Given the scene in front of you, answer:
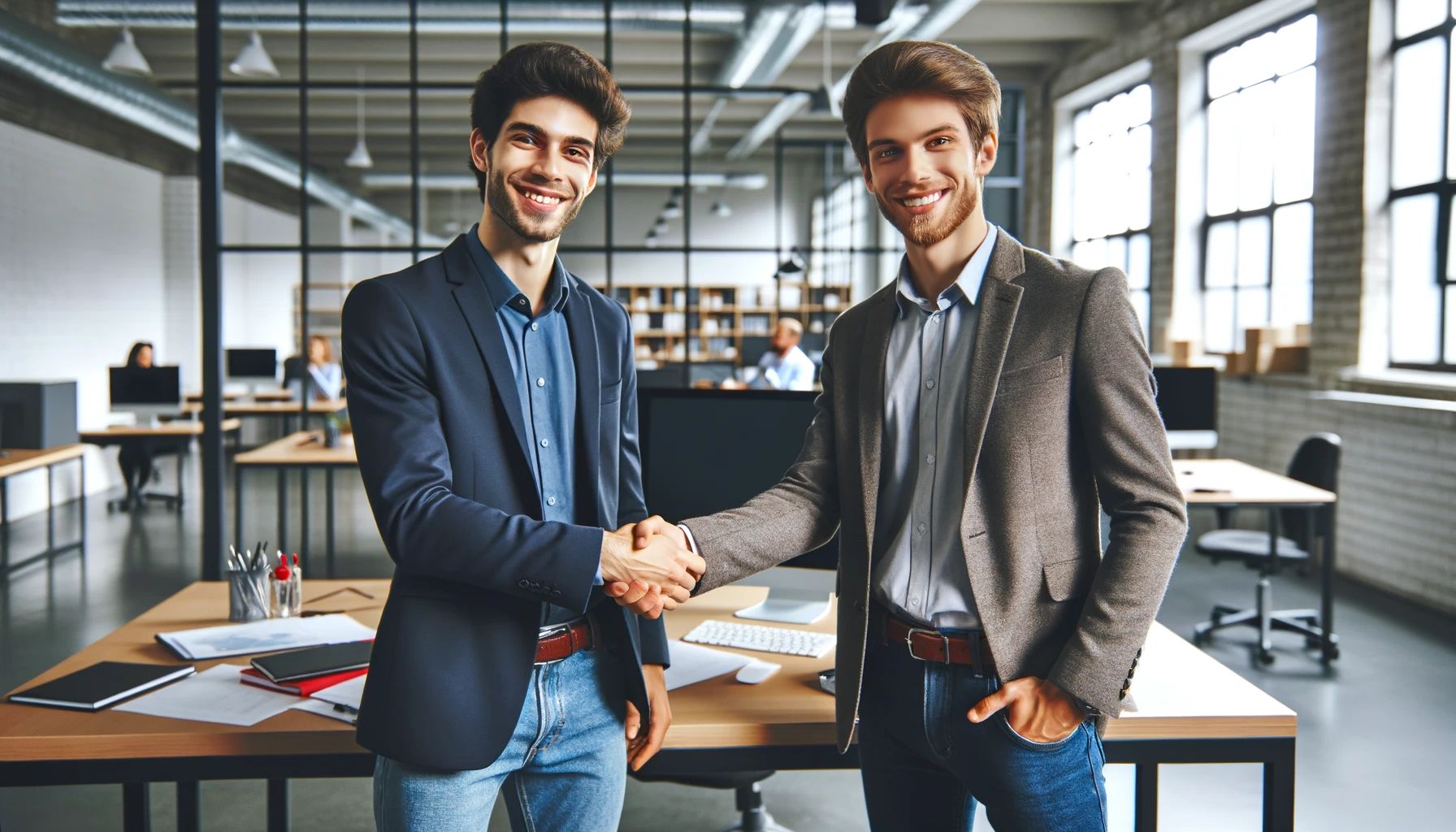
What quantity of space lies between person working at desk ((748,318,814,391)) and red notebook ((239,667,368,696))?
5.32 m

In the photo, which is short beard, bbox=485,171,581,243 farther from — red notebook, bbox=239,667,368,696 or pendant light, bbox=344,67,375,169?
pendant light, bbox=344,67,375,169

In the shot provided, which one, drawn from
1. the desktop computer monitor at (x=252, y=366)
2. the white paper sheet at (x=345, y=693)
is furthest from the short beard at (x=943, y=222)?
the desktop computer monitor at (x=252, y=366)

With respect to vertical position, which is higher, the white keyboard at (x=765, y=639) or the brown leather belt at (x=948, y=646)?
the brown leather belt at (x=948, y=646)

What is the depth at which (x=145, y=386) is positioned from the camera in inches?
332

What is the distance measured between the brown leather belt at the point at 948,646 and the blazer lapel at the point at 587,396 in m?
0.42

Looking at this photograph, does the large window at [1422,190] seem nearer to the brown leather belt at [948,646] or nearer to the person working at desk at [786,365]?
the person working at desk at [786,365]

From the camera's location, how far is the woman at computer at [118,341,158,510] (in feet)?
27.9

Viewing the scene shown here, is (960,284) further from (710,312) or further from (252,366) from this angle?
(710,312)

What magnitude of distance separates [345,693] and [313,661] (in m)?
0.14

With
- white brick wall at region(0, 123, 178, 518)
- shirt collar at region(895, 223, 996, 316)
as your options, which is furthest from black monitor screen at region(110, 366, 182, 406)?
shirt collar at region(895, 223, 996, 316)

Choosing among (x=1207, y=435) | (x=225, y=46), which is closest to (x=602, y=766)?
(x=1207, y=435)

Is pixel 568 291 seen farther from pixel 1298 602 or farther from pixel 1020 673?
pixel 1298 602

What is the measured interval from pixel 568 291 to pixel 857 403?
16.4 inches

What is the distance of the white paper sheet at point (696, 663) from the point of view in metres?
1.79
